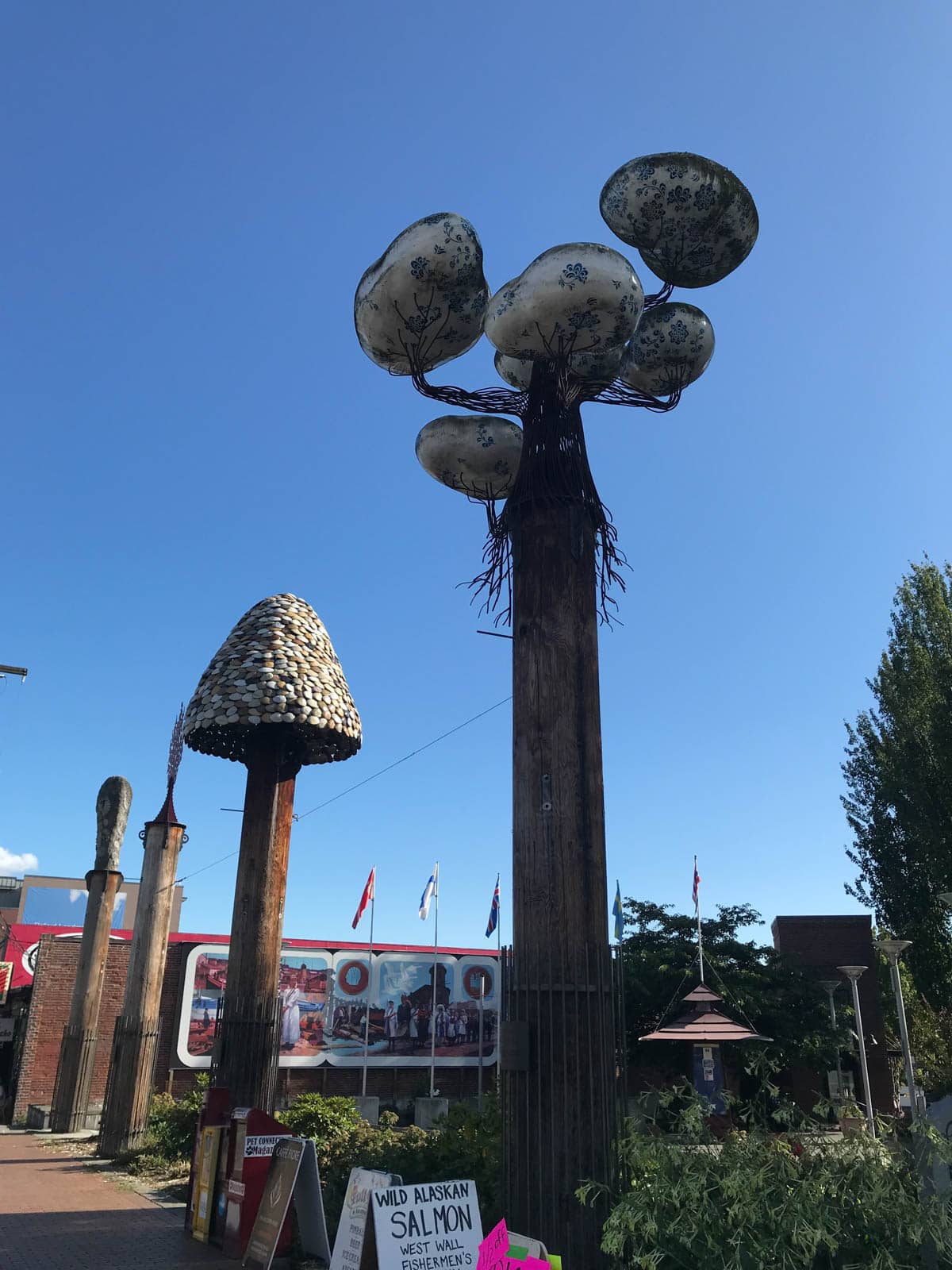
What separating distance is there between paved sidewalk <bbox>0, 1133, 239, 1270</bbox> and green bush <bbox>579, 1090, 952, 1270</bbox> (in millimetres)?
4065

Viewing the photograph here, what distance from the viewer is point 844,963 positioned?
27969mm

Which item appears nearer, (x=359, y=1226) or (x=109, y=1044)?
(x=359, y=1226)

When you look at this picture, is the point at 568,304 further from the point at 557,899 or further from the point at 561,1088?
the point at 561,1088

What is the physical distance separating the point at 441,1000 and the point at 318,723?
15459mm

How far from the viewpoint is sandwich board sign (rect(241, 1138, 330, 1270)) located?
23.9 feet

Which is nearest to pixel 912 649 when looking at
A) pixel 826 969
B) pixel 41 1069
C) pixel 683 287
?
pixel 826 969

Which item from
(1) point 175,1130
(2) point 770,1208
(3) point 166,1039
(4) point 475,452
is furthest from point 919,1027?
(2) point 770,1208

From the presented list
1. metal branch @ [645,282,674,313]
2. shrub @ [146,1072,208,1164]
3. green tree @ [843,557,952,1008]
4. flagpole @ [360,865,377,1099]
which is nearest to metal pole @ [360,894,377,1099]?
flagpole @ [360,865,377,1099]

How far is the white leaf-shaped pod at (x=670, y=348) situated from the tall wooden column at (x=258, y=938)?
18.6 ft

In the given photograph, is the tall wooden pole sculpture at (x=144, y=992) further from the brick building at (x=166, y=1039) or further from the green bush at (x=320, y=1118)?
the brick building at (x=166, y=1039)

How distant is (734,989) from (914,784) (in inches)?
265

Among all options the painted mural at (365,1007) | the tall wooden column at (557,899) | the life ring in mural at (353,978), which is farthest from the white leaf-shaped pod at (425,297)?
the life ring in mural at (353,978)

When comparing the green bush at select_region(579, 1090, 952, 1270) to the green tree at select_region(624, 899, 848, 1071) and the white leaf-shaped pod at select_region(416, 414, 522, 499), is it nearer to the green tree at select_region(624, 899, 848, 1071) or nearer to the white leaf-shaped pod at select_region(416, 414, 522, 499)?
the white leaf-shaped pod at select_region(416, 414, 522, 499)

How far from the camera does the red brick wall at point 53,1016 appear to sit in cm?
1988
